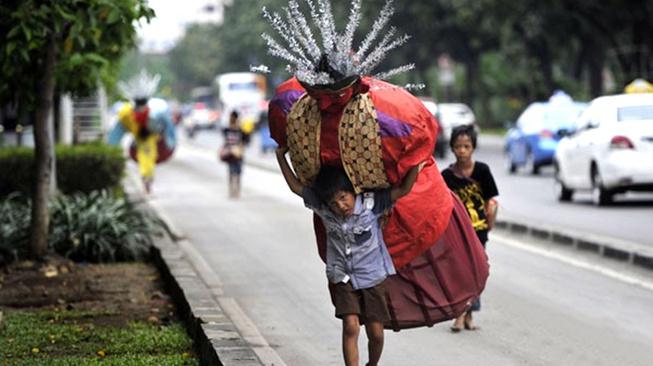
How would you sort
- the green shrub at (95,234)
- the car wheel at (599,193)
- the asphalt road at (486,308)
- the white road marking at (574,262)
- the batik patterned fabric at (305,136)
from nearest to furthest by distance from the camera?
the batik patterned fabric at (305,136)
the asphalt road at (486,308)
the white road marking at (574,262)
the green shrub at (95,234)
the car wheel at (599,193)

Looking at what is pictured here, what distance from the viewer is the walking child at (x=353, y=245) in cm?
731

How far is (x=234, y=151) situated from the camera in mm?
26656

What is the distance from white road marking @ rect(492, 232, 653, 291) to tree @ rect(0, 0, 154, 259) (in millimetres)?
4738

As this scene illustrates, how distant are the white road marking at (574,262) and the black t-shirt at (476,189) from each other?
285cm

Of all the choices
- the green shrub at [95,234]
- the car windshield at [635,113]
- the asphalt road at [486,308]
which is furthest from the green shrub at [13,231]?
the car windshield at [635,113]

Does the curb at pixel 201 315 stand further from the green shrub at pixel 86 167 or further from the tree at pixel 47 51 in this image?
the green shrub at pixel 86 167

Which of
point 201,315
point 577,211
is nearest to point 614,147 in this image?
point 577,211

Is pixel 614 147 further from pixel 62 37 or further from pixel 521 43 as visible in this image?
pixel 521 43

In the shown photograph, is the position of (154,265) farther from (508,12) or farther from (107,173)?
(508,12)

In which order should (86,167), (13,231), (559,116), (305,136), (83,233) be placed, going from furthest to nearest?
(559,116) → (86,167) → (83,233) → (13,231) → (305,136)

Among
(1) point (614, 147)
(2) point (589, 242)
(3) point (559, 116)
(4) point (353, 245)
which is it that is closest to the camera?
(4) point (353, 245)

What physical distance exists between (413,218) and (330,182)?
51cm

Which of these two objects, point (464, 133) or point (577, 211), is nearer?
point (464, 133)

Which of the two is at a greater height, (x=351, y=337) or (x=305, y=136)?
(x=305, y=136)
